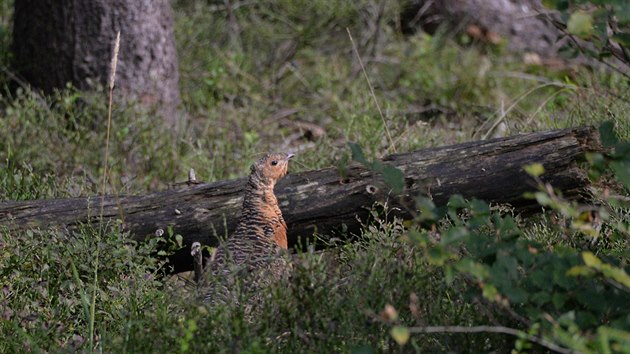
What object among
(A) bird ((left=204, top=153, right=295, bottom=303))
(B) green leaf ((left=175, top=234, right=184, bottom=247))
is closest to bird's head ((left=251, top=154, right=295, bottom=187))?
(A) bird ((left=204, top=153, right=295, bottom=303))

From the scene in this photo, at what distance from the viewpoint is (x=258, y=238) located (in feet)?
14.2

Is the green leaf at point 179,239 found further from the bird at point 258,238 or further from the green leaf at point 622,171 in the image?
the green leaf at point 622,171

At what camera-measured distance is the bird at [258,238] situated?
393 centimetres

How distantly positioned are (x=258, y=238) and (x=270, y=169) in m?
0.41

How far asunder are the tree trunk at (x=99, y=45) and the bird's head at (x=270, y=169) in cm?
240

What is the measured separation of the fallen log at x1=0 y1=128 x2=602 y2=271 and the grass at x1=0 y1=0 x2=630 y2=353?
144 mm

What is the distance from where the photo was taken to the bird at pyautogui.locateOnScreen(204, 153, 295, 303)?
3.93m

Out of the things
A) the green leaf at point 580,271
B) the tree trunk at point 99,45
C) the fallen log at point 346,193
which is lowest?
the green leaf at point 580,271

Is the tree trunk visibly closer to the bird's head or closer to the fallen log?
the fallen log

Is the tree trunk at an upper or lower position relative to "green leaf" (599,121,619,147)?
upper

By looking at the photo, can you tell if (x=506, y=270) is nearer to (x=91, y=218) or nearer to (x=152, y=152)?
(x=91, y=218)

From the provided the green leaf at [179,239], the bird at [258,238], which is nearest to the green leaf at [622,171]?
the bird at [258,238]

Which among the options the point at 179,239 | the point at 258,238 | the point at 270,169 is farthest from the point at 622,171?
the point at 179,239

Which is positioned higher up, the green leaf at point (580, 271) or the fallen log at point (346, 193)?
the fallen log at point (346, 193)
